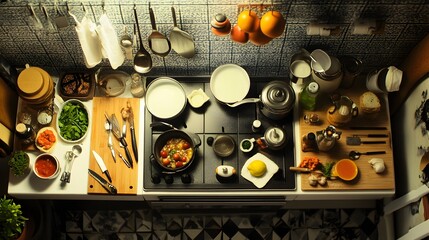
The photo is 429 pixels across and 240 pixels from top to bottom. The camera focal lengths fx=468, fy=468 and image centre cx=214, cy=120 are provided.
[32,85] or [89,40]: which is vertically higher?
[89,40]

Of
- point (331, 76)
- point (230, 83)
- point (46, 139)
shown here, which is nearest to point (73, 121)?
point (46, 139)

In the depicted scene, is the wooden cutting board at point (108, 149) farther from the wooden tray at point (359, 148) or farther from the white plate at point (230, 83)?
the wooden tray at point (359, 148)

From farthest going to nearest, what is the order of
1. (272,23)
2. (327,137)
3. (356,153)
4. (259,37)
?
(356,153)
(327,137)
(259,37)
(272,23)

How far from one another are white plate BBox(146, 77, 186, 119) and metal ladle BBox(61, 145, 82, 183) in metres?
0.41

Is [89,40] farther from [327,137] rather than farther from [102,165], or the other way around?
[327,137]

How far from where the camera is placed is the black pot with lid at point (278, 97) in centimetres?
223

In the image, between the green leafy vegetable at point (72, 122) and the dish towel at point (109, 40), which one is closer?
the dish towel at point (109, 40)

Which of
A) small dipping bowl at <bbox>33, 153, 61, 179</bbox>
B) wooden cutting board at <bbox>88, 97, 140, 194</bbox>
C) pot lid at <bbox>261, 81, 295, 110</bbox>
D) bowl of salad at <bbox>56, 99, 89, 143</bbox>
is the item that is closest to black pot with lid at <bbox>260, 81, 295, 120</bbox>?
pot lid at <bbox>261, 81, 295, 110</bbox>

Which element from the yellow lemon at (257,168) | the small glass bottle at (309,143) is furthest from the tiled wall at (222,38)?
the yellow lemon at (257,168)

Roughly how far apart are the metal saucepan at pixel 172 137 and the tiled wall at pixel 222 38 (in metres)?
0.37

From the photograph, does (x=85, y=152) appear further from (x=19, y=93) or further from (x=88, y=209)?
(x=88, y=209)

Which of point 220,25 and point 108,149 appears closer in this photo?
point 220,25

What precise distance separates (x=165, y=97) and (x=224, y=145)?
1.27 ft

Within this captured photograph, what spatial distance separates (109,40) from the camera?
2014 millimetres
